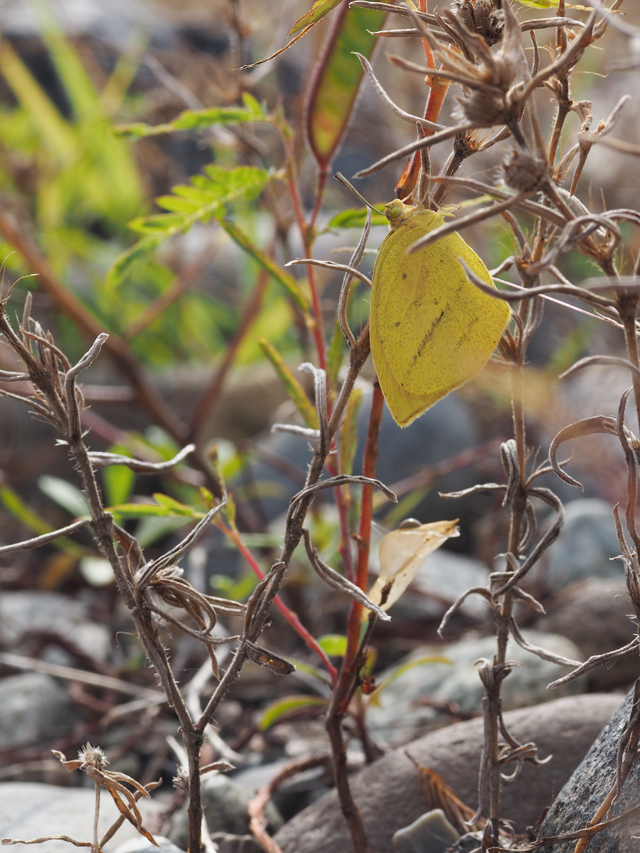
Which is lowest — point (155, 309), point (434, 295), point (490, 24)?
point (155, 309)

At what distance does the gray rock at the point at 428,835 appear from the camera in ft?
1.86

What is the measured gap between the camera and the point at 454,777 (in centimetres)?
67

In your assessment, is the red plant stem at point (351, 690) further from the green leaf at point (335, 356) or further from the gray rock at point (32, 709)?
the gray rock at point (32, 709)

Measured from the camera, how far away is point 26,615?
1.48 metres

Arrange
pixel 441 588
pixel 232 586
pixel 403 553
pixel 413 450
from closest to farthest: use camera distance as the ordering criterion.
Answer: pixel 403 553
pixel 232 586
pixel 441 588
pixel 413 450

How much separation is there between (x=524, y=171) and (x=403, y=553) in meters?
0.28

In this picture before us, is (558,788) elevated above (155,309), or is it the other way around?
(155,309)

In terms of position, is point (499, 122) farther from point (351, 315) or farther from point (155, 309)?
point (155, 309)

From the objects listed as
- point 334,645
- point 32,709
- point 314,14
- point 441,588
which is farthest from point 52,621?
point 314,14

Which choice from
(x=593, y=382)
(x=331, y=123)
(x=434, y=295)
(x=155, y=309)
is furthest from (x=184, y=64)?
(x=434, y=295)

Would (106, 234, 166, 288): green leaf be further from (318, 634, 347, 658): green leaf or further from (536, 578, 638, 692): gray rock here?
(536, 578, 638, 692): gray rock

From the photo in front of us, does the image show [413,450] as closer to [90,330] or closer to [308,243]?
[90,330]

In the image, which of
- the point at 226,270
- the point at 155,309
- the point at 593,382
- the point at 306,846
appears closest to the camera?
A: the point at 306,846

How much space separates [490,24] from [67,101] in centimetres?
464
